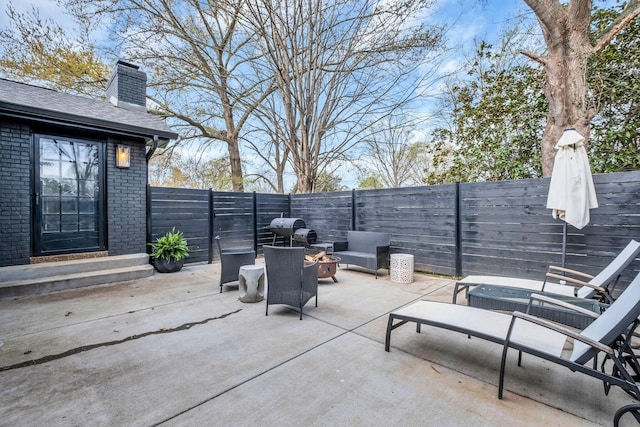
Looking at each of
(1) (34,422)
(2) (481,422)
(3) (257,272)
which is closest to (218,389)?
(1) (34,422)

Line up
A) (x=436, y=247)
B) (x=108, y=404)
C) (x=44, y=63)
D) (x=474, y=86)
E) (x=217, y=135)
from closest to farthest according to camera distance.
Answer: (x=108, y=404) → (x=436, y=247) → (x=474, y=86) → (x=44, y=63) → (x=217, y=135)

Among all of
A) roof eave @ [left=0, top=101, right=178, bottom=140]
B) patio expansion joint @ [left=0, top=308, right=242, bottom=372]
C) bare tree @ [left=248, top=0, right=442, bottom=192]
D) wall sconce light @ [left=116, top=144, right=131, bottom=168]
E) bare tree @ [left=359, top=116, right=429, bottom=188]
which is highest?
bare tree @ [left=248, top=0, right=442, bottom=192]

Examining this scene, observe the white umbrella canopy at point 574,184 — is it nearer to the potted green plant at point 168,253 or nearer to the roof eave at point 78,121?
the potted green plant at point 168,253

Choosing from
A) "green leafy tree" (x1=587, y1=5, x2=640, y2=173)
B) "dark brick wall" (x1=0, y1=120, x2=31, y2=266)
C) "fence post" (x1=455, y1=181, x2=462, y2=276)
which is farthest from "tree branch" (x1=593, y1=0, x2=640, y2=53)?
"dark brick wall" (x1=0, y1=120, x2=31, y2=266)

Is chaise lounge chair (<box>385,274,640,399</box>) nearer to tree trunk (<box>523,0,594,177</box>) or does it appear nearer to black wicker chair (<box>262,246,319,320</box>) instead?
black wicker chair (<box>262,246,319,320</box>)

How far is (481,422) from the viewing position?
5.94 ft

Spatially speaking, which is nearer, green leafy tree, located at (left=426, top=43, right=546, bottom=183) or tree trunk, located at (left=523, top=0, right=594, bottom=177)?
tree trunk, located at (left=523, top=0, right=594, bottom=177)

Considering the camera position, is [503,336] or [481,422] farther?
[503,336]

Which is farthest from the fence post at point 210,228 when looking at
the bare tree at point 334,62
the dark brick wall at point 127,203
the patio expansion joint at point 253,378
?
the patio expansion joint at point 253,378

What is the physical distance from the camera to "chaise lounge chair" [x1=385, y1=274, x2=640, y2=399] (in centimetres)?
176

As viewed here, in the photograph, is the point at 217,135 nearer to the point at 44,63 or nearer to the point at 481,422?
the point at 44,63

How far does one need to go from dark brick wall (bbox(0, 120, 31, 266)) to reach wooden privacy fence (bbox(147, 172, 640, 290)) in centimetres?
200

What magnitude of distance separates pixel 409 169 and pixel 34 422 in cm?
1711

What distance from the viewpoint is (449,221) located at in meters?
5.77
